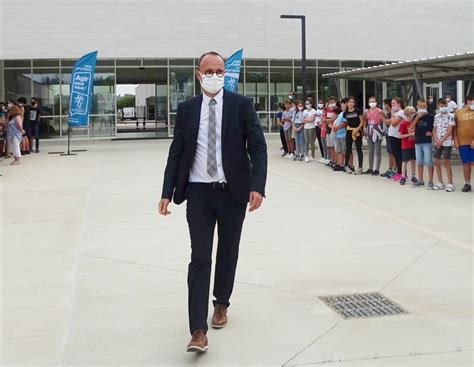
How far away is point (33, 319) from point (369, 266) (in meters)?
3.25

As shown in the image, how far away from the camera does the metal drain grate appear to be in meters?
4.46

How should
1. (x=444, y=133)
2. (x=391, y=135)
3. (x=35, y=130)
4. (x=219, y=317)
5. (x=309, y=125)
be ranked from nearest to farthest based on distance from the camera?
(x=219, y=317), (x=444, y=133), (x=391, y=135), (x=309, y=125), (x=35, y=130)

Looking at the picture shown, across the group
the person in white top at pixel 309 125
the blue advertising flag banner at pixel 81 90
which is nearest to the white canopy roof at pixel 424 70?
the person in white top at pixel 309 125

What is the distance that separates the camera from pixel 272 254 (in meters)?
6.32

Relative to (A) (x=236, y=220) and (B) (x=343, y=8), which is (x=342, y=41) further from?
(A) (x=236, y=220)

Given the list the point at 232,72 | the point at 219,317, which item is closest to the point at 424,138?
the point at 219,317

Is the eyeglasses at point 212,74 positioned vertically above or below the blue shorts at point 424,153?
above

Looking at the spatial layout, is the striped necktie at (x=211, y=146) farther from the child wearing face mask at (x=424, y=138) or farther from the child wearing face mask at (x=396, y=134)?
the child wearing face mask at (x=396, y=134)

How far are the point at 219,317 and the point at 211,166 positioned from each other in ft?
3.85

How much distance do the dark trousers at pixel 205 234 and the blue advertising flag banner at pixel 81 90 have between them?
53.2 ft

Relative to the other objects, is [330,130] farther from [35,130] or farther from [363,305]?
[35,130]

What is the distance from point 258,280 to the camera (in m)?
5.39

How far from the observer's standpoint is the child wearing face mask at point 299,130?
1592 cm

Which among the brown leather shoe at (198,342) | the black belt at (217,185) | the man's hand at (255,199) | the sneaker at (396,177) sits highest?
the black belt at (217,185)
